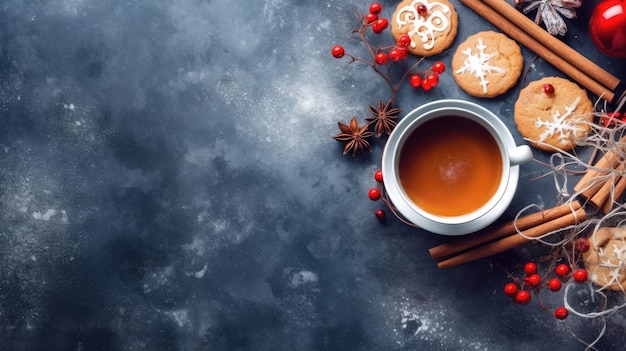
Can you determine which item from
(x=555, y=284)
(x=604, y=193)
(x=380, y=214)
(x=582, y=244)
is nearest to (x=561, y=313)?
(x=555, y=284)

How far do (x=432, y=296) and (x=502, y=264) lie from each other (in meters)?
0.21

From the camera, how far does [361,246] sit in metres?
1.87

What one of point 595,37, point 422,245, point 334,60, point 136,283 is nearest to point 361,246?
point 422,245

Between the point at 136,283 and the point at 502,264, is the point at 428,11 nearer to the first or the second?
the point at 502,264

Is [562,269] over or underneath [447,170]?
underneath

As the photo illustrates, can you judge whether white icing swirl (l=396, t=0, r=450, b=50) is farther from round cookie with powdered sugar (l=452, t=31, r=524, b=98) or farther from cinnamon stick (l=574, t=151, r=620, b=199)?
cinnamon stick (l=574, t=151, r=620, b=199)

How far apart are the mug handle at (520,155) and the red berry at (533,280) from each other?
36cm

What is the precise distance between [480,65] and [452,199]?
39 cm

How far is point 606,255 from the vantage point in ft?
5.96

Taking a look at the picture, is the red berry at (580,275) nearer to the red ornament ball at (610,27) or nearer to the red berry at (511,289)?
the red berry at (511,289)

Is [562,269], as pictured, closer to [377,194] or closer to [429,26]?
[377,194]

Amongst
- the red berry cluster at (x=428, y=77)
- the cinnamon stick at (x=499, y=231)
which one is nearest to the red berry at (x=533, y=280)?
the cinnamon stick at (x=499, y=231)

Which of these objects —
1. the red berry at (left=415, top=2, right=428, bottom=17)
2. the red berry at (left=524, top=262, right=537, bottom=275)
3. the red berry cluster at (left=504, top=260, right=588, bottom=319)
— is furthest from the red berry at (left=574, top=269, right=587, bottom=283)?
the red berry at (left=415, top=2, right=428, bottom=17)

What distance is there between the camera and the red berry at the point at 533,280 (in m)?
1.79
